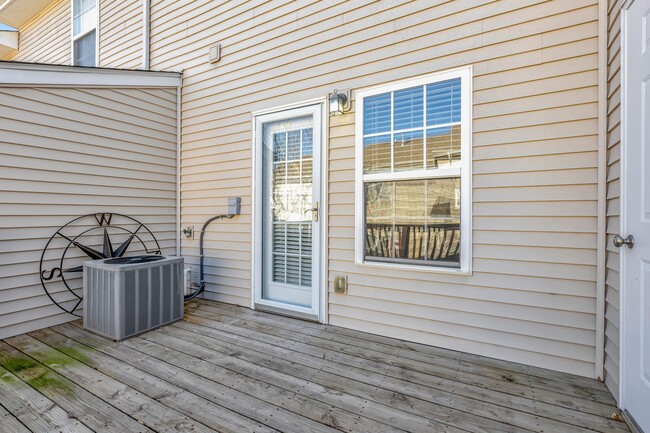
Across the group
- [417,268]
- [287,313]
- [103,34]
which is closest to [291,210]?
[287,313]

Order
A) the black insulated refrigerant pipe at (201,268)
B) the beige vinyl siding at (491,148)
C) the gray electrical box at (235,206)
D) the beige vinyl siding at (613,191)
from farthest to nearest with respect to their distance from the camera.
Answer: the black insulated refrigerant pipe at (201,268) → the gray electrical box at (235,206) → the beige vinyl siding at (491,148) → the beige vinyl siding at (613,191)

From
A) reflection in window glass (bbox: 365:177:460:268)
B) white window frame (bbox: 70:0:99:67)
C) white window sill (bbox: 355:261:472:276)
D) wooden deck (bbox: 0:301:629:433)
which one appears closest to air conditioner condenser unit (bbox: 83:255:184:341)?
wooden deck (bbox: 0:301:629:433)

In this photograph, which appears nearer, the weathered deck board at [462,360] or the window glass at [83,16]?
the weathered deck board at [462,360]

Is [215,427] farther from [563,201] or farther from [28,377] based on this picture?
[563,201]

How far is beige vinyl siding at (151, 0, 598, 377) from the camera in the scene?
2170mm

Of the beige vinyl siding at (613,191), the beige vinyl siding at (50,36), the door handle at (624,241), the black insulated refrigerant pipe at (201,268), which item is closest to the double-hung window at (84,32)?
the beige vinyl siding at (50,36)

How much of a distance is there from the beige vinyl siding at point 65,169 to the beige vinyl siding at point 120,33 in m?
1.23

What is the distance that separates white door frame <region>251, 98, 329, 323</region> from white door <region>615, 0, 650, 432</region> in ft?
6.91

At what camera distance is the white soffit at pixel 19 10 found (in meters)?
6.06

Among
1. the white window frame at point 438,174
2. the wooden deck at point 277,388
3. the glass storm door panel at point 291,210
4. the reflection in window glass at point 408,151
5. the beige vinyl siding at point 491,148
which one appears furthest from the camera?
the glass storm door panel at point 291,210

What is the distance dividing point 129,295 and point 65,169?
4.84 ft

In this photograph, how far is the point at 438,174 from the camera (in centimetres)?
260

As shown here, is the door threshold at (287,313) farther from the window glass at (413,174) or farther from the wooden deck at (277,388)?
the window glass at (413,174)

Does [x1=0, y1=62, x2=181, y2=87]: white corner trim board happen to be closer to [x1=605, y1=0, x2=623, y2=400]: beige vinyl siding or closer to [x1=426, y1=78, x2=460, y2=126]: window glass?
[x1=426, y1=78, x2=460, y2=126]: window glass
